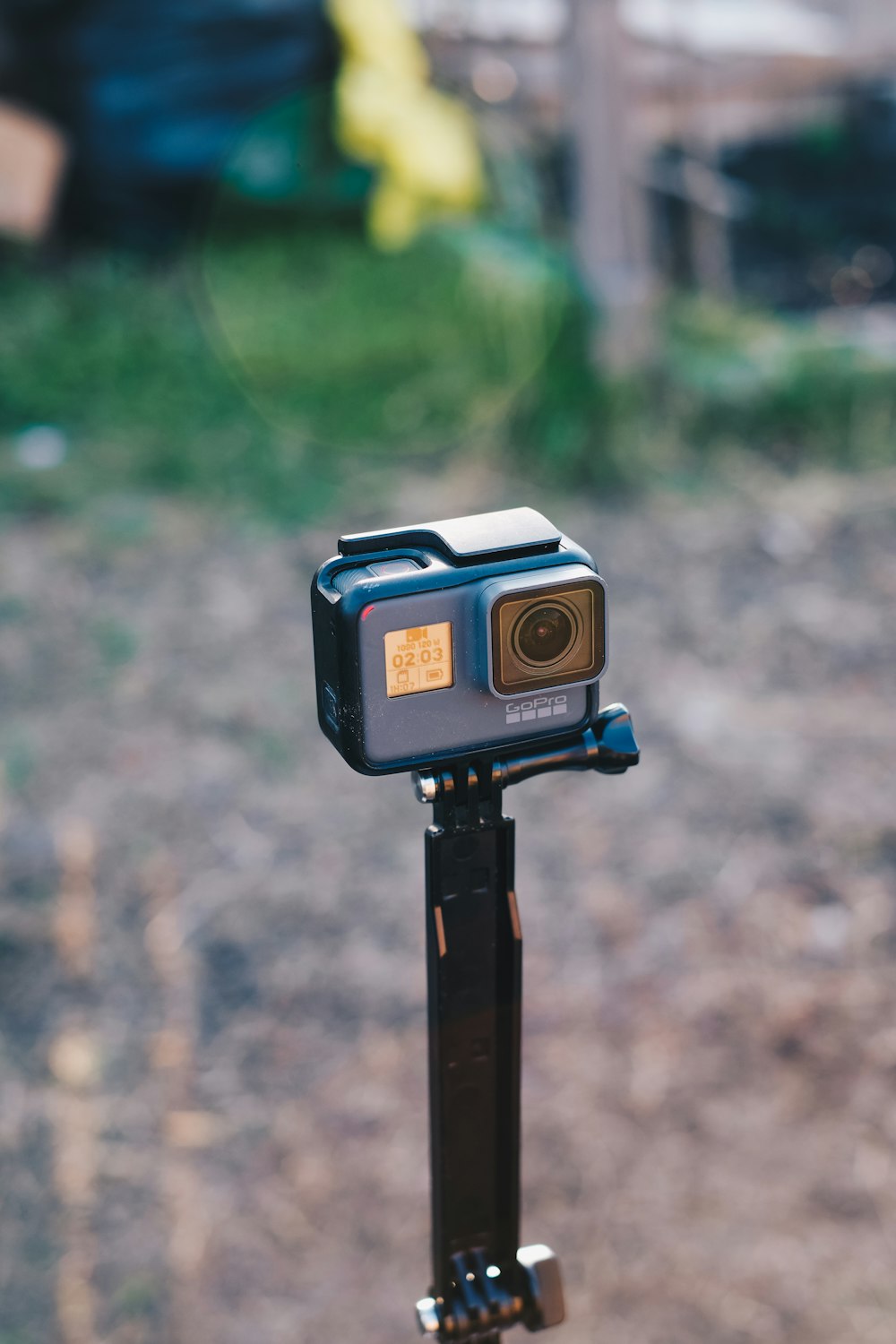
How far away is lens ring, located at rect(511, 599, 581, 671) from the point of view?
3.34ft

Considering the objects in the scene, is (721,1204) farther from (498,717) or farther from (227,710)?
(227,710)

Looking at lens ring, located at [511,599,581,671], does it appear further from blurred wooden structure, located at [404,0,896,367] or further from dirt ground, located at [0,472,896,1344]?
blurred wooden structure, located at [404,0,896,367]

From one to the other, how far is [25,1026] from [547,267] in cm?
398

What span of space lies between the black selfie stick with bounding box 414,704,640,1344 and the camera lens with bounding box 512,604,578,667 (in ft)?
0.37

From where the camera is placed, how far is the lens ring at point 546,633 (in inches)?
40.1

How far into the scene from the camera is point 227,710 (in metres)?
3.40

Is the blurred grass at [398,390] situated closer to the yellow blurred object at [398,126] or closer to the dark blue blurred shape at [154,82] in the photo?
the yellow blurred object at [398,126]

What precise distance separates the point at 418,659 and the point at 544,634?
0.10m

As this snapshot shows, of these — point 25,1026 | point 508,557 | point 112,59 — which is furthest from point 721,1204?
point 112,59

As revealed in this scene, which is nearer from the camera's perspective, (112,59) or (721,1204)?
(721,1204)

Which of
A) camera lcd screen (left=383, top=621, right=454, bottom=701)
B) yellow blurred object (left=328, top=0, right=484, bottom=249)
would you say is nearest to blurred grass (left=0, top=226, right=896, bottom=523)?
→ yellow blurred object (left=328, top=0, right=484, bottom=249)

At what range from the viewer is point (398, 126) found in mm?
6254

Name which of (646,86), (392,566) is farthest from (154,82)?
(392,566)

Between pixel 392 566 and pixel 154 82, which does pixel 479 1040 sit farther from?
pixel 154 82
